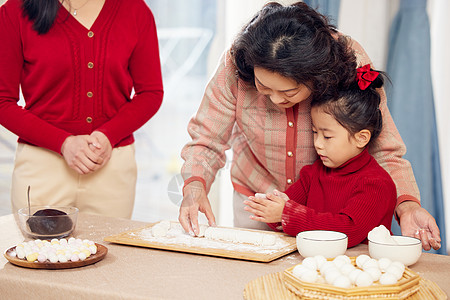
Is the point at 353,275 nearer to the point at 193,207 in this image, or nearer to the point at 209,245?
the point at 209,245

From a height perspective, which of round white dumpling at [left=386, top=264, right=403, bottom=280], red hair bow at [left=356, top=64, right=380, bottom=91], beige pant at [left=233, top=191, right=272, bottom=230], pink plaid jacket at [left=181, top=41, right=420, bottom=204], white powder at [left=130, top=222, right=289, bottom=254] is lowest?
beige pant at [left=233, top=191, right=272, bottom=230]

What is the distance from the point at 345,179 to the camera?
157 centimetres

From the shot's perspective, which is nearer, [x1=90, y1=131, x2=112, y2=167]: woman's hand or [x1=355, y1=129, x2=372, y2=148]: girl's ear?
[x1=355, y1=129, x2=372, y2=148]: girl's ear

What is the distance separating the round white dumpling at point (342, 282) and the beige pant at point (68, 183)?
1.18 m

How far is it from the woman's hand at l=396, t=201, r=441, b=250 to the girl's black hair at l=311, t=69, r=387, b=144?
0.79 ft

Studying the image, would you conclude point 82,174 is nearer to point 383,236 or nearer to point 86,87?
point 86,87

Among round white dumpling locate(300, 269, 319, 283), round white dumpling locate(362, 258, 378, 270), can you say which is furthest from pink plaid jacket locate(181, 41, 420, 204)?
round white dumpling locate(300, 269, 319, 283)

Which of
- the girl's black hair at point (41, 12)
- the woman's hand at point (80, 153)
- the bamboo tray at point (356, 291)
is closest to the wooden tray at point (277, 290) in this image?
the bamboo tray at point (356, 291)

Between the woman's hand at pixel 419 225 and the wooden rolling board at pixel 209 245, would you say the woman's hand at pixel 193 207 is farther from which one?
the woman's hand at pixel 419 225

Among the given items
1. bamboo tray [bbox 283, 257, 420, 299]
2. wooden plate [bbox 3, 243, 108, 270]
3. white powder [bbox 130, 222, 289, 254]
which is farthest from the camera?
white powder [bbox 130, 222, 289, 254]

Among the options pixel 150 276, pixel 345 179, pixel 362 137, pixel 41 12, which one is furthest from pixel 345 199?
pixel 41 12

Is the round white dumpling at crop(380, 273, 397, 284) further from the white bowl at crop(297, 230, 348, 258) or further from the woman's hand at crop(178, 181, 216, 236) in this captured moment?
the woman's hand at crop(178, 181, 216, 236)

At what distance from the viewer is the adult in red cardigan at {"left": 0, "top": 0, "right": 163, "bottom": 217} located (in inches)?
74.3

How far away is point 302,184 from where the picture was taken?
168 centimetres
